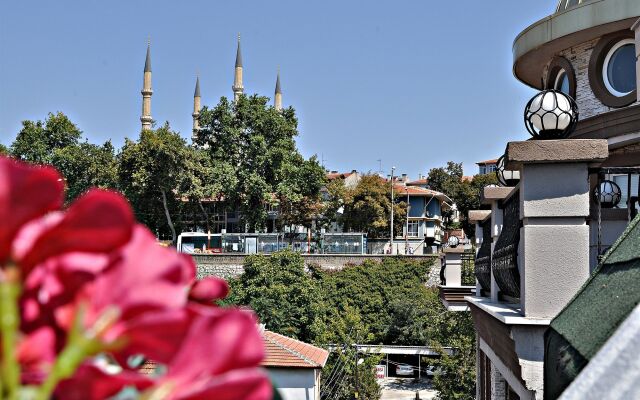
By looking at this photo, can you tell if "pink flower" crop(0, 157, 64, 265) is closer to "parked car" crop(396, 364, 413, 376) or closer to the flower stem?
the flower stem

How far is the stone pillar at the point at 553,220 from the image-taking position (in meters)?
4.57

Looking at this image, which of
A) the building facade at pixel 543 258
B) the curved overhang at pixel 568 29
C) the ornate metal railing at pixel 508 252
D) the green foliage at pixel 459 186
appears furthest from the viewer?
the green foliage at pixel 459 186

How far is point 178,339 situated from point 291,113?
183 feet

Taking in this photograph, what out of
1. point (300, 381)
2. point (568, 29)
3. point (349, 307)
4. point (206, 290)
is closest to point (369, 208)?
point (349, 307)

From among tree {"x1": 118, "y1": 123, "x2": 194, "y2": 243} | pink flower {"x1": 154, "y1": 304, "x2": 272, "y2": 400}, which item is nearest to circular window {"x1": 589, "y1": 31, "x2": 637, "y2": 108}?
pink flower {"x1": 154, "y1": 304, "x2": 272, "y2": 400}

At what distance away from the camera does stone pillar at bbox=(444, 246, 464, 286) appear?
40.0 ft

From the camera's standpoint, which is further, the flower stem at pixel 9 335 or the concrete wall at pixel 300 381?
the concrete wall at pixel 300 381

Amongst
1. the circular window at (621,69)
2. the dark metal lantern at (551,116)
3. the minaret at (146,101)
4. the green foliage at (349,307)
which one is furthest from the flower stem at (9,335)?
the minaret at (146,101)

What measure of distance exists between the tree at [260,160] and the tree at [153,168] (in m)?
2.51

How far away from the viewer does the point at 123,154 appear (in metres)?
53.7

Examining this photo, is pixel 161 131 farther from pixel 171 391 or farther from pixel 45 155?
pixel 171 391

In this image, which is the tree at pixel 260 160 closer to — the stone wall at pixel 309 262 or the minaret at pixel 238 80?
the stone wall at pixel 309 262

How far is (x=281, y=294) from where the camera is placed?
38406 mm

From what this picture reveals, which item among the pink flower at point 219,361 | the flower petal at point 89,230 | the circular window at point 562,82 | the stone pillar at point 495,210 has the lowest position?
the pink flower at point 219,361
